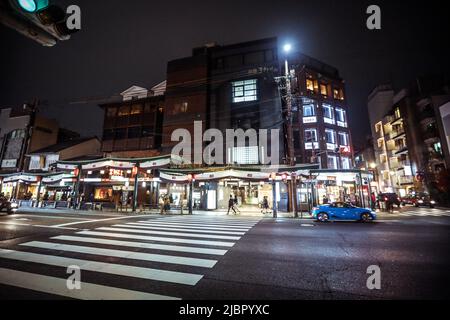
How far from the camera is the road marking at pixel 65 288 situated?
344 cm

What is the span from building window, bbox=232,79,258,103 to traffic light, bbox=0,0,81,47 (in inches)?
1123

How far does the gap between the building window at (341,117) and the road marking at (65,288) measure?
36.3m

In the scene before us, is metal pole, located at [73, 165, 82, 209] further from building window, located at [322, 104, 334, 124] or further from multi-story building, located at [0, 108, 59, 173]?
building window, located at [322, 104, 334, 124]

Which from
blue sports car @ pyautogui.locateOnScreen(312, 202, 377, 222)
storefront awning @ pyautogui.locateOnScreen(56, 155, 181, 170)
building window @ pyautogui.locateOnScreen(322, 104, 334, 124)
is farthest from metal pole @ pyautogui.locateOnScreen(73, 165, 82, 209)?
building window @ pyautogui.locateOnScreen(322, 104, 334, 124)

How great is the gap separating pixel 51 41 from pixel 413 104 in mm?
55840

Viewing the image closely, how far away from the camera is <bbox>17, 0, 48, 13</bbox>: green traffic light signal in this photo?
2.59 m

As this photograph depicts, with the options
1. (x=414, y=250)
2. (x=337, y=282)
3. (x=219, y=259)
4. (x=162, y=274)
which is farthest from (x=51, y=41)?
(x=414, y=250)

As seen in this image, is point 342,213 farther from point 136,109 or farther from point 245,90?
point 136,109

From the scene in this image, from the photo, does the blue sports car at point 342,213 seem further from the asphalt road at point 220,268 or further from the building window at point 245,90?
the building window at point 245,90

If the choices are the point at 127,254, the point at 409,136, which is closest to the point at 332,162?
the point at 409,136

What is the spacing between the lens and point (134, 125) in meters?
35.1

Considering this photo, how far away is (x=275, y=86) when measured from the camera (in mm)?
29734

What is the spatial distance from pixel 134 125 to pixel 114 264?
111 ft
